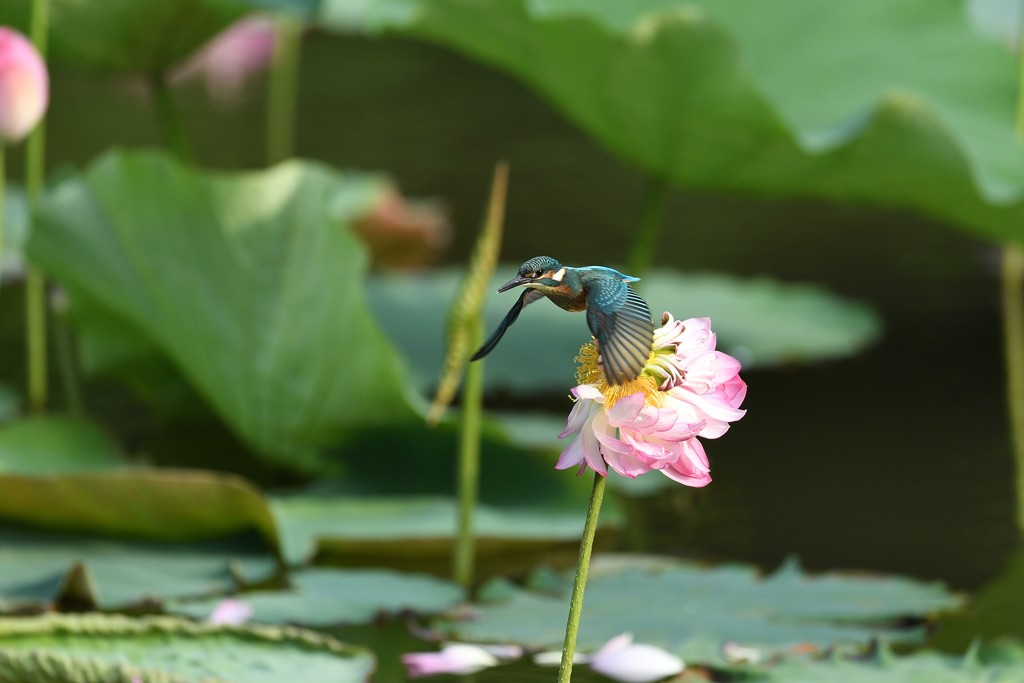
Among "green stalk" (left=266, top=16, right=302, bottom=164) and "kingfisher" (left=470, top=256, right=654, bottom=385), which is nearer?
"kingfisher" (left=470, top=256, right=654, bottom=385)

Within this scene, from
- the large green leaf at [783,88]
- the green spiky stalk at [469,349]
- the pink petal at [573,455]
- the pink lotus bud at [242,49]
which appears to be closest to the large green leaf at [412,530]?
the green spiky stalk at [469,349]

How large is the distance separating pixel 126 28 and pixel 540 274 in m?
0.90

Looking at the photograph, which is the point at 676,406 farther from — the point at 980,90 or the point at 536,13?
the point at 980,90

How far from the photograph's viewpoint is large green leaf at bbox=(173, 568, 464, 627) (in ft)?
2.71

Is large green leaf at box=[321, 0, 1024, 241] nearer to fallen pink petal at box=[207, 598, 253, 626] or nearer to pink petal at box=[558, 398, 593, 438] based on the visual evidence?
fallen pink petal at box=[207, 598, 253, 626]

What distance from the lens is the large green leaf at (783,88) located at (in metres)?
1.13

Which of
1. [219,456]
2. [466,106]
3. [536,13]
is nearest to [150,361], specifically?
[219,456]

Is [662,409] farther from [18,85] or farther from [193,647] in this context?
[18,85]

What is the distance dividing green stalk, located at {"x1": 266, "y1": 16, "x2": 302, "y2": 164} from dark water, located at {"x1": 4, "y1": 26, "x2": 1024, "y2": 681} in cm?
5

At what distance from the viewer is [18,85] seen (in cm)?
88

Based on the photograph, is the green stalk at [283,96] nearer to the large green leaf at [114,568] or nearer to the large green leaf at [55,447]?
the large green leaf at [55,447]

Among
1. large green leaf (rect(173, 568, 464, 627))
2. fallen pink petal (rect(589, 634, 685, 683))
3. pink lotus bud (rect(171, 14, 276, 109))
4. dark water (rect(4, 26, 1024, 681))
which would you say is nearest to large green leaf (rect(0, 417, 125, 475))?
large green leaf (rect(173, 568, 464, 627))

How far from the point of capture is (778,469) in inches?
46.7

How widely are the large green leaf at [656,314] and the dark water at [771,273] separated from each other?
5 cm
